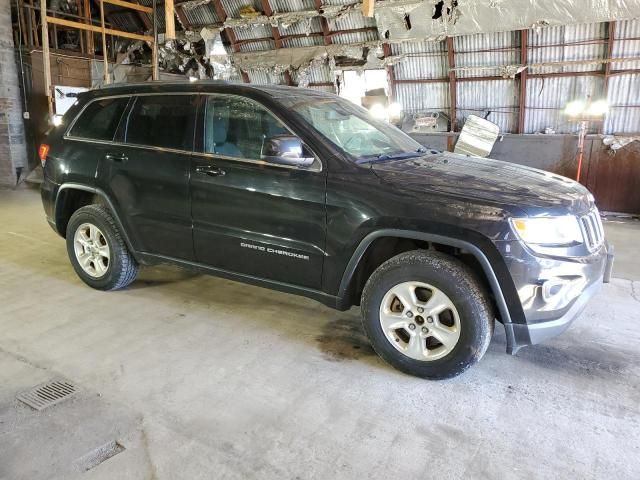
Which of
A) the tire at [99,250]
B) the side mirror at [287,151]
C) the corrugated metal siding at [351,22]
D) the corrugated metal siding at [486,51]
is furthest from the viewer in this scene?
the corrugated metal siding at [351,22]

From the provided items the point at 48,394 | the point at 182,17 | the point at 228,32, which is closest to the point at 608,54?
A: the point at 228,32

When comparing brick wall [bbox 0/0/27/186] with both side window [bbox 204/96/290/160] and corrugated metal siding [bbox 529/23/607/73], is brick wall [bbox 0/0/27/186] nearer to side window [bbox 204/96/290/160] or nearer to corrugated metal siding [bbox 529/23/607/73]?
side window [bbox 204/96/290/160]

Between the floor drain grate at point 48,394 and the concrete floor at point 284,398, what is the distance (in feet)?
0.21

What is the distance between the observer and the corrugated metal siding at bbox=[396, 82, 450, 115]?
10.4 metres

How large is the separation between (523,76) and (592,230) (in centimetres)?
735

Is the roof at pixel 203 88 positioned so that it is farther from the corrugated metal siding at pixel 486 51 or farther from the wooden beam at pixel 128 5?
the wooden beam at pixel 128 5

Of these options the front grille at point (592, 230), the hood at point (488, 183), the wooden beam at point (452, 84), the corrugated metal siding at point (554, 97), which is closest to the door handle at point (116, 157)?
the hood at point (488, 183)

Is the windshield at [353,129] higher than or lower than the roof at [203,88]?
lower

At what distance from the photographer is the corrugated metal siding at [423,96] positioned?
10.4 metres

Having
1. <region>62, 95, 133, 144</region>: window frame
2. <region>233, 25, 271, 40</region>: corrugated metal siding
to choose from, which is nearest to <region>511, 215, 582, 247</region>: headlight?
<region>62, 95, 133, 144</region>: window frame

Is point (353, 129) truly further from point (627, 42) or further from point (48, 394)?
point (627, 42)

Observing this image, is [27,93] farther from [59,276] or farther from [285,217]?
[285,217]

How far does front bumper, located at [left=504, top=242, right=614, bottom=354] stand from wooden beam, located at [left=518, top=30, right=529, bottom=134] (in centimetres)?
737

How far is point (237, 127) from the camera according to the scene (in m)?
3.61
